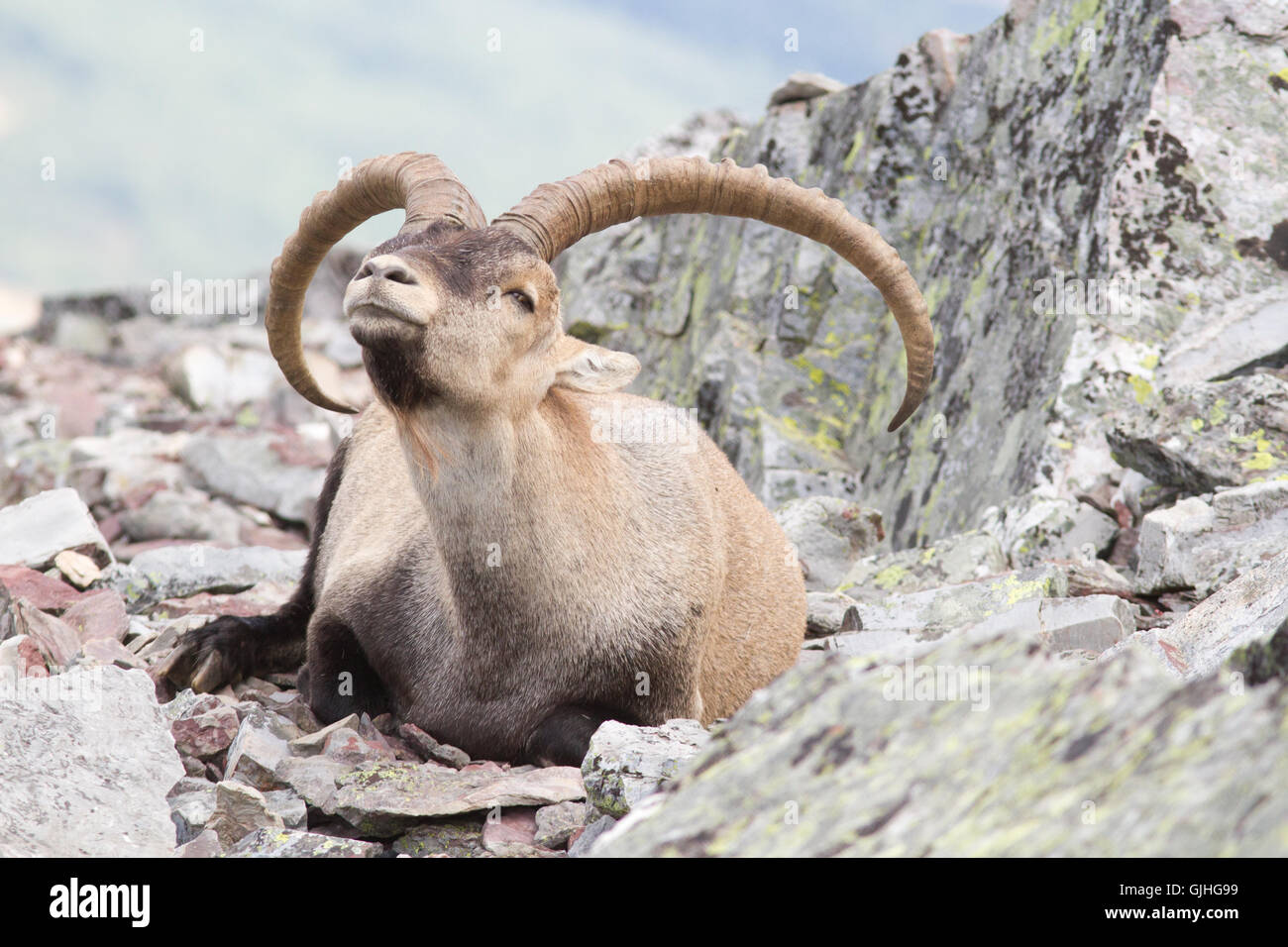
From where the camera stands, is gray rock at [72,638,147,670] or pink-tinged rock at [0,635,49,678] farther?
gray rock at [72,638,147,670]

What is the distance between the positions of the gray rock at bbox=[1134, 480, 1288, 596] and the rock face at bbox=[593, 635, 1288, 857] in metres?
4.53

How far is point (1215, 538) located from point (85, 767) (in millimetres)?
6020

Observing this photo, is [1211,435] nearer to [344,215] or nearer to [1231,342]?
[1231,342]

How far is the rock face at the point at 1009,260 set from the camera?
9.17 meters

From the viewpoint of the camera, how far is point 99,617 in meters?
7.69

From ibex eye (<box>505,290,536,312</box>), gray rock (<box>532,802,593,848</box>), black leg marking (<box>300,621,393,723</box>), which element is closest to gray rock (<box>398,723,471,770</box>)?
black leg marking (<box>300,621,393,723</box>)

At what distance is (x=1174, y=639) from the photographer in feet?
19.1

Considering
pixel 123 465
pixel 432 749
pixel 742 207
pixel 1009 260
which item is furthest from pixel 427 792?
pixel 123 465

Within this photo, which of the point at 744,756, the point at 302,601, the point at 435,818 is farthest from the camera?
the point at 302,601

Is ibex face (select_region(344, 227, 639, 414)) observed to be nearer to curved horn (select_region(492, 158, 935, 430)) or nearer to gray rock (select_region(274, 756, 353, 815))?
curved horn (select_region(492, 158, 935, 430))

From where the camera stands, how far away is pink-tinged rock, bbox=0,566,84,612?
776 cm

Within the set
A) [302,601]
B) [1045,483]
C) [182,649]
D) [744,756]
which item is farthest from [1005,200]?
[744,756]

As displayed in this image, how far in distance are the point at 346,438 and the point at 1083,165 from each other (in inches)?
239
